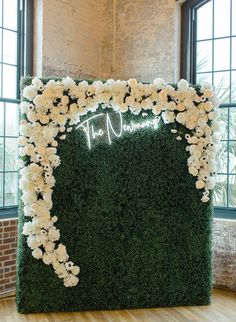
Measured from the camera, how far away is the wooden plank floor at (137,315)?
12.7ft

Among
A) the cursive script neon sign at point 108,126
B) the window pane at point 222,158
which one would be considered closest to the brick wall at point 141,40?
the window pane at point 222,158

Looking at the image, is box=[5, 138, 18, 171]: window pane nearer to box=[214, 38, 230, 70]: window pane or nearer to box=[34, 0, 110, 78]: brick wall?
box=[34, 0, 110, 78]: brick wall

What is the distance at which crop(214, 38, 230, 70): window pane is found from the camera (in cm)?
501

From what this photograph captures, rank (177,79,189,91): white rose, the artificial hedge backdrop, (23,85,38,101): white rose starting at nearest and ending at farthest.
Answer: (23,85,38,101): white rose < the artificial hedge backdrop < (177,79,189,91): white rose

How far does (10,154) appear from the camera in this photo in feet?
15.3

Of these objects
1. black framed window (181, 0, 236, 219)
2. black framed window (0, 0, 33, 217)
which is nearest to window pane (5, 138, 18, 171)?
black framed window (0, 0, 33, 217)

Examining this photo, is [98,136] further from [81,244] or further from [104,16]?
[104,16]

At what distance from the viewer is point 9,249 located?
4477 millimetres

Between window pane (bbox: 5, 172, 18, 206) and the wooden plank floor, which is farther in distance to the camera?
window pane (bbox: 5, 172, 18, 206)

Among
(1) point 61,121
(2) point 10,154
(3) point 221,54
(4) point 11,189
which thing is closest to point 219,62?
Result: (3) point 221,54

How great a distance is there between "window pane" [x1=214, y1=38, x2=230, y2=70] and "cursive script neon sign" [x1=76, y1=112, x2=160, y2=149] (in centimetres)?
149

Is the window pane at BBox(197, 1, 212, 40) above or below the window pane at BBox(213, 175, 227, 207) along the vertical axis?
above

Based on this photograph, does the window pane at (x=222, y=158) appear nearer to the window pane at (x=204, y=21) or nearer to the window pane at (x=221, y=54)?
the window pane at (x=221, y=54)

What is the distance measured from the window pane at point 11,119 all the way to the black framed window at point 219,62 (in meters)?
2.17
